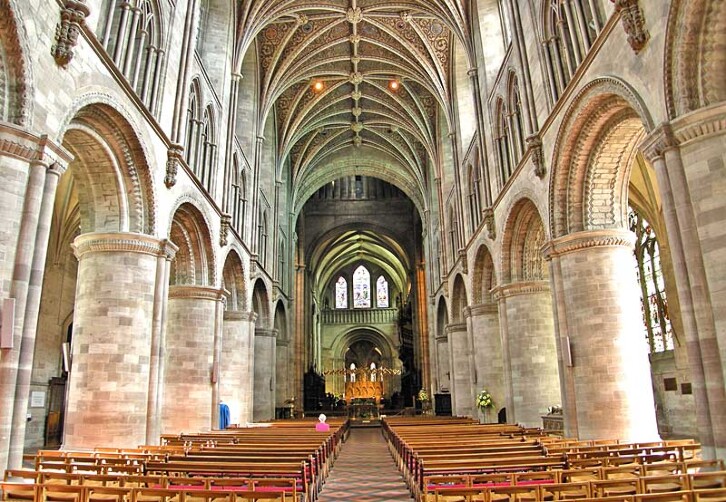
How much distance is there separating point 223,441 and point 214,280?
6.66 m

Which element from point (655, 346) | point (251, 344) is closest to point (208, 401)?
point (251, 344)

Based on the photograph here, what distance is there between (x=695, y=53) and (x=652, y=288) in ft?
50.6

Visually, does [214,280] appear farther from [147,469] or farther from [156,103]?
[147,469]

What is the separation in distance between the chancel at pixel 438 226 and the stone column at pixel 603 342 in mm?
46

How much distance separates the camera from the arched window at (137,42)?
443 inches

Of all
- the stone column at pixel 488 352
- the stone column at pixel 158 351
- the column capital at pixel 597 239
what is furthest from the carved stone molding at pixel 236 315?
the column capital at pixel 597 239

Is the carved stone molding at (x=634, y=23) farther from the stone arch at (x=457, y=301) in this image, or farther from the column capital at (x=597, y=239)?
the stone arch at (x=457, y=301)

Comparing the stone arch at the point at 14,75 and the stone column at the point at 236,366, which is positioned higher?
the stone arch at the point at 14,75

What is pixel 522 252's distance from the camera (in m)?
16.7

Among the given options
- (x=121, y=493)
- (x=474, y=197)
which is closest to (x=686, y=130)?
(x=121, y=493)

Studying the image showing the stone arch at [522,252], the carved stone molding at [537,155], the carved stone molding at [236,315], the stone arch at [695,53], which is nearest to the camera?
the stone arch at [695,53]

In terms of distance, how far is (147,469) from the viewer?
7094 millimetres

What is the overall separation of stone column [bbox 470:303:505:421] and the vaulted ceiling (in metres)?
9.22

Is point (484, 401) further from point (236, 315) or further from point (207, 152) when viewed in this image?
point (207, 152)
